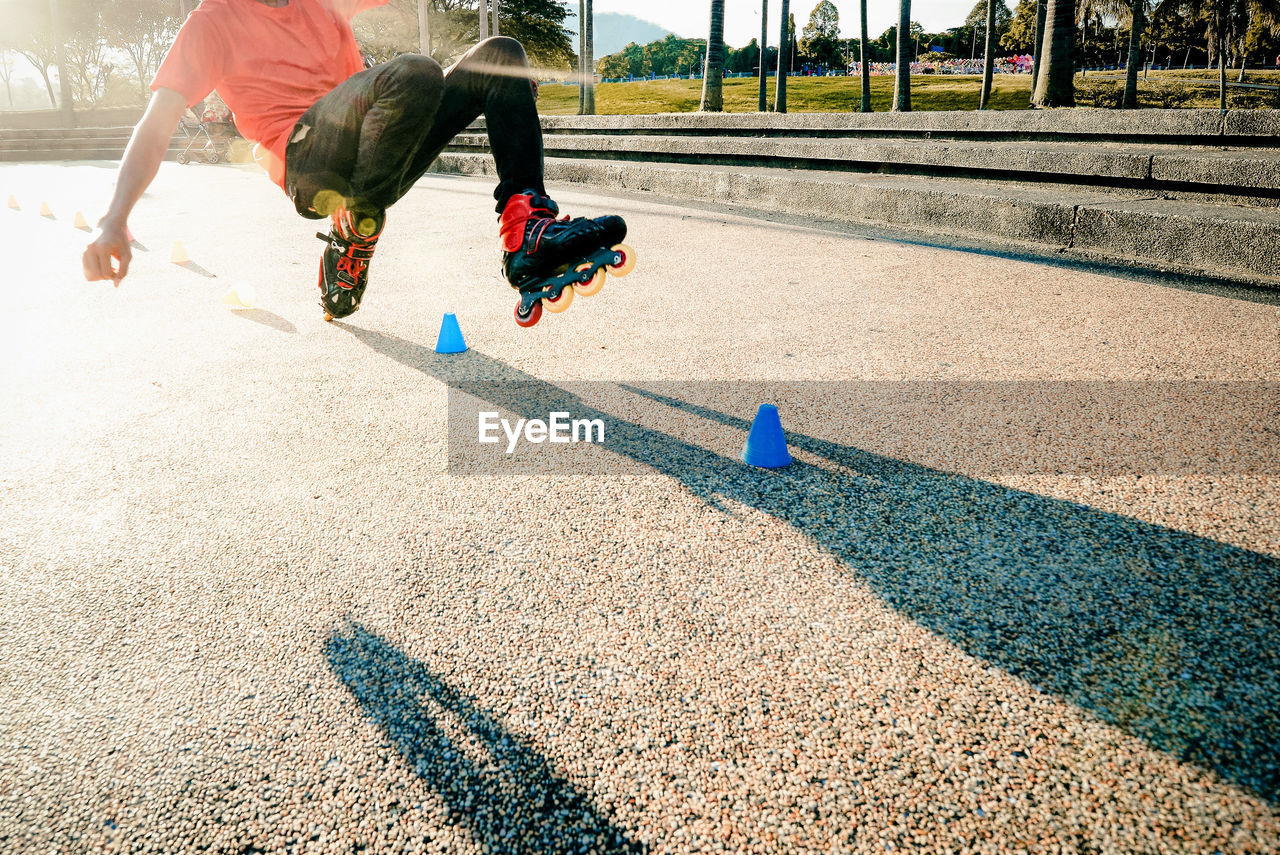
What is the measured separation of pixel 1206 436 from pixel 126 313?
23.2 feet

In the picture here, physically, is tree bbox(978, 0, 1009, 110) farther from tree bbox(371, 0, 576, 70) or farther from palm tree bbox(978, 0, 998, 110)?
tree bbox(371, 0, 576, 70)

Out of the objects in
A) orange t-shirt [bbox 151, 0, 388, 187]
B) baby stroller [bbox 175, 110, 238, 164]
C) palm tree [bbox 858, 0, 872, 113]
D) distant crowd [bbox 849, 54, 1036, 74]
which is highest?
distant crowd [bbox 849, 54, 1036, 74]

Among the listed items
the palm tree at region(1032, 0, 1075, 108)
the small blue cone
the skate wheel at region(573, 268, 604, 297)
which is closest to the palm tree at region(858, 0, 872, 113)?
the palm tree at region(1032, 0, 1075, 108)

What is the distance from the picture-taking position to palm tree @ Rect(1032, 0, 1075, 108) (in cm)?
1482

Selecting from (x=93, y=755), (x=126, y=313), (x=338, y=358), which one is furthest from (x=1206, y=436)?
(x=126, y=313)

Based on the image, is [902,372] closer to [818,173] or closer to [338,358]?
[338,358]

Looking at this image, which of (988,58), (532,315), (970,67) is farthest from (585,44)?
(970,67)

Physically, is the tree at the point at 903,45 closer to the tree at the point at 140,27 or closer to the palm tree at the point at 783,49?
the palm tree at the point at 783,49

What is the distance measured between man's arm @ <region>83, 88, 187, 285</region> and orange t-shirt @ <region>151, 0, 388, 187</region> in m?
0.23

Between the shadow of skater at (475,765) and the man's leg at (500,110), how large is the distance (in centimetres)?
264

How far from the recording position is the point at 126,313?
5.94 meters

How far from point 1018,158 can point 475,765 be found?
9.47m

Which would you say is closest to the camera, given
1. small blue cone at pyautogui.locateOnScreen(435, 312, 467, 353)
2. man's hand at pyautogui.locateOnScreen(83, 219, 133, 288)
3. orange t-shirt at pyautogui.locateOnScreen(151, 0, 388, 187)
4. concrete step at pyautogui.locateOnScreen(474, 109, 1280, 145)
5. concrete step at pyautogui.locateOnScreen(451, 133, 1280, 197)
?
man's hand at pyautogui.locateOnScreen(83, 219, 133, 288)

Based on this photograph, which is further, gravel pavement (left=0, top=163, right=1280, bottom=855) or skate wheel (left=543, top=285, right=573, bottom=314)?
skate wheel (left=543, top=285, right=573, bottom=314)
